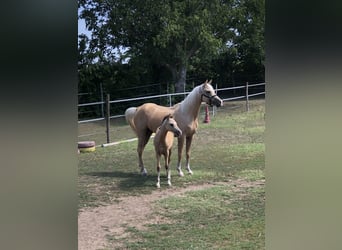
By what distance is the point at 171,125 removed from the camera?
1817mm

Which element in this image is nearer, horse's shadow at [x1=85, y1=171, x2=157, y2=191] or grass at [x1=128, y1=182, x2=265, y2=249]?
grass at [x1=128, y1=182, x2=265, y2=249]

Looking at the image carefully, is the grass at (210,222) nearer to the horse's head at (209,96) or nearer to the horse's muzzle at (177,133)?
the horse's muzzle at (177,133)

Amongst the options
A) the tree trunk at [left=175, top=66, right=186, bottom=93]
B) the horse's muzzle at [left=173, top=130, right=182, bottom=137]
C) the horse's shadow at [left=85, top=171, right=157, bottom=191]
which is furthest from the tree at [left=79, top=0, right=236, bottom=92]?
the horse's shadow at [left=85, top=171, right=157, bottom=191]

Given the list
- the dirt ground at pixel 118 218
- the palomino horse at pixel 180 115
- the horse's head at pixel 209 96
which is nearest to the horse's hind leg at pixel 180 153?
the palomino horse at pixel 180 115

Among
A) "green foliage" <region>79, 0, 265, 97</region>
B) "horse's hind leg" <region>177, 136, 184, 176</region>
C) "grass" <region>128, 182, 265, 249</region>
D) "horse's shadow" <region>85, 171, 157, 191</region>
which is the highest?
"green foliage" <region>79, 0, 265, 97</region>

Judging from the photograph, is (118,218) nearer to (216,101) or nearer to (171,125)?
(171,125)

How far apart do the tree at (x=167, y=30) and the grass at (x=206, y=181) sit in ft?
1.03

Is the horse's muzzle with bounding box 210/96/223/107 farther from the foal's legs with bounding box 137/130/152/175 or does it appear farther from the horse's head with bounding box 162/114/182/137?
the foal's legs with bounding box 137/130/152/175

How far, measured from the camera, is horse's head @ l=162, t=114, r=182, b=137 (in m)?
1.81

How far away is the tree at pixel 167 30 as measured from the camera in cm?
174

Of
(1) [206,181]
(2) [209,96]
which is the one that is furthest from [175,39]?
(1) [206,181]

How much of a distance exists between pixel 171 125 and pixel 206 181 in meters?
0.33

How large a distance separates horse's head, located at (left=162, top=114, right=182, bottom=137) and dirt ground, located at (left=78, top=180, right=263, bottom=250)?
0.28 meters
